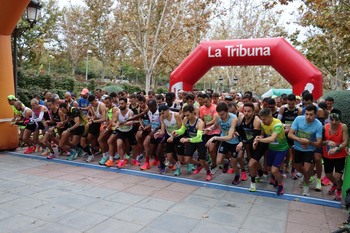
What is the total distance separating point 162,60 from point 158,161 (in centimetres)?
2031

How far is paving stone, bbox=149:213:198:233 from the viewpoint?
4.21 meters

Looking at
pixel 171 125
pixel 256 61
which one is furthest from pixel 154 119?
pixel 256 61

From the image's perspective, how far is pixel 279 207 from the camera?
5141mm

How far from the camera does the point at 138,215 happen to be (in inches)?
183

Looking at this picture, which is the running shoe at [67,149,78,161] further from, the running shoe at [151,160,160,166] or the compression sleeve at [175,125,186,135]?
the compression sleeve at [175,125,186,135]

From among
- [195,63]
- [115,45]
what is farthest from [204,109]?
[115,45]

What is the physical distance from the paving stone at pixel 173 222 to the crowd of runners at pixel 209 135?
1809mm

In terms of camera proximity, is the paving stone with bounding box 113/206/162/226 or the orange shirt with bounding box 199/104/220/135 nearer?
the paving stone with bounding box 113/206/162/226

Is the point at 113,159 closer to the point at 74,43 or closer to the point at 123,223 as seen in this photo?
the point at 123,223

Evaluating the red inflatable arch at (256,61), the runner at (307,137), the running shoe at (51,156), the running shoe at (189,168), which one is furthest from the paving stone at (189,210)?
the red inflatable arch at (256,61)

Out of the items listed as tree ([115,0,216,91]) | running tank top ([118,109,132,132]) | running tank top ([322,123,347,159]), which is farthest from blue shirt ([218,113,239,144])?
tree ([115,0,216,91])

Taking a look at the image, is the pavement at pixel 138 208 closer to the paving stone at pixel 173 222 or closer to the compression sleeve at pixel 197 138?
the paving stone at pixel 173 222

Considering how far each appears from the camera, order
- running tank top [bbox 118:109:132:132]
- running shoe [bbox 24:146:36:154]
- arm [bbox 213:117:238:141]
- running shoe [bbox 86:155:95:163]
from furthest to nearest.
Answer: running shoe [bbox 24:146:36:154] → running shoe [bbox 86:155:95:163] → running tank top [bbox 118:109:132:132] → arm [bbox 213:117:238:141]

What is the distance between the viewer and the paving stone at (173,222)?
4.21 meters
